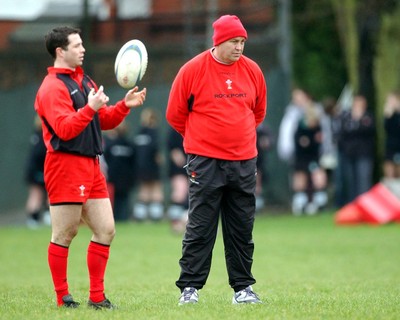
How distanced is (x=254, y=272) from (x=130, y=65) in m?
5.41

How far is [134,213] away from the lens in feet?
73.9

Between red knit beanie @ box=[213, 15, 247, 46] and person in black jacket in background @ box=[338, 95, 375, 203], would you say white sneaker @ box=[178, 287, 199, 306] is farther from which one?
person in black jacket in background @ box=[338, 95, 375, 203]

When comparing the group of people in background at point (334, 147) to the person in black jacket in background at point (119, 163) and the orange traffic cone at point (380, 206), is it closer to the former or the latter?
the orange traffic cone at point (380, 206)

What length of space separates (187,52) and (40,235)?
562 centimetres

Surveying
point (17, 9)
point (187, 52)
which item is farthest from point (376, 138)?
point (17, 9)

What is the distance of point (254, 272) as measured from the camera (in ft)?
44.5

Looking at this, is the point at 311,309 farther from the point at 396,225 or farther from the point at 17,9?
the point at 17,9

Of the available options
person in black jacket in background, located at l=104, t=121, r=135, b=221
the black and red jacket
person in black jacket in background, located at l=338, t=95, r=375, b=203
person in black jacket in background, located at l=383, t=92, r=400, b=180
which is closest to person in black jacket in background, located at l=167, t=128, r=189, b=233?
person in black jacket in background, located at l=104, t=121, r=135, b=221

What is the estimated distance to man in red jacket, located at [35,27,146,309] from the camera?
28.1 ft

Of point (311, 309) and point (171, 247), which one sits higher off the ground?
point (311, 309)

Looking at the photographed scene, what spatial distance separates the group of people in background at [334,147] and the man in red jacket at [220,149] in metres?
13.7

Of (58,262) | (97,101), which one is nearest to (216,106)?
(97,101)

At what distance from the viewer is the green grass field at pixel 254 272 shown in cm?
847

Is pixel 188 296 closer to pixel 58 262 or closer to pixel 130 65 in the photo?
pixel 58 262
